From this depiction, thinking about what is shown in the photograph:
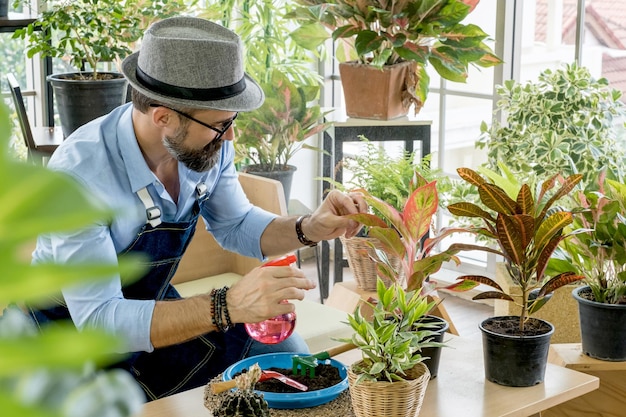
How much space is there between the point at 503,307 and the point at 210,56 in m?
1.42

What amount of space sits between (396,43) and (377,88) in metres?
0.25

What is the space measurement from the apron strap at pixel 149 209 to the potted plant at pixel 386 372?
0.72 meters

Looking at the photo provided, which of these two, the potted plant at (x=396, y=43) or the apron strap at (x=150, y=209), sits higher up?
the potted plant at (x=396, y=43)

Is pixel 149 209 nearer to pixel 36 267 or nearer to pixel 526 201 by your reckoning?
pixel 526 201

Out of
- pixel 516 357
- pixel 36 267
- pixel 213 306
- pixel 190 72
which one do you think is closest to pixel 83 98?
pixel 190 72

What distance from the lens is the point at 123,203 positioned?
6.84 ft

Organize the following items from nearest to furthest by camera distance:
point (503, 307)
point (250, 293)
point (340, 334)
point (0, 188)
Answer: point (0, 188), point (250, 293), point (340, 334), point (503, 307)

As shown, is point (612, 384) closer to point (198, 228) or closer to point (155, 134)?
point (155, 134)

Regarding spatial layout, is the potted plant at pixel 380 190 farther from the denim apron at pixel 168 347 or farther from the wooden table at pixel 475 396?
the wooden table at pixel 475 396

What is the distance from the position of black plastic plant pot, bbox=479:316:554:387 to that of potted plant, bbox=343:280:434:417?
226 mm

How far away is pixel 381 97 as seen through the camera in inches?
135

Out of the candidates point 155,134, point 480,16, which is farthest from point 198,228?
point 480,16

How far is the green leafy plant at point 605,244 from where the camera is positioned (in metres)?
2.19

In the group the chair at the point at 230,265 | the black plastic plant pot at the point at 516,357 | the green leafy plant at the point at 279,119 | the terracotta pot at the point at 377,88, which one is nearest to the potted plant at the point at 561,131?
the terracotta pot at the point at 377,88
